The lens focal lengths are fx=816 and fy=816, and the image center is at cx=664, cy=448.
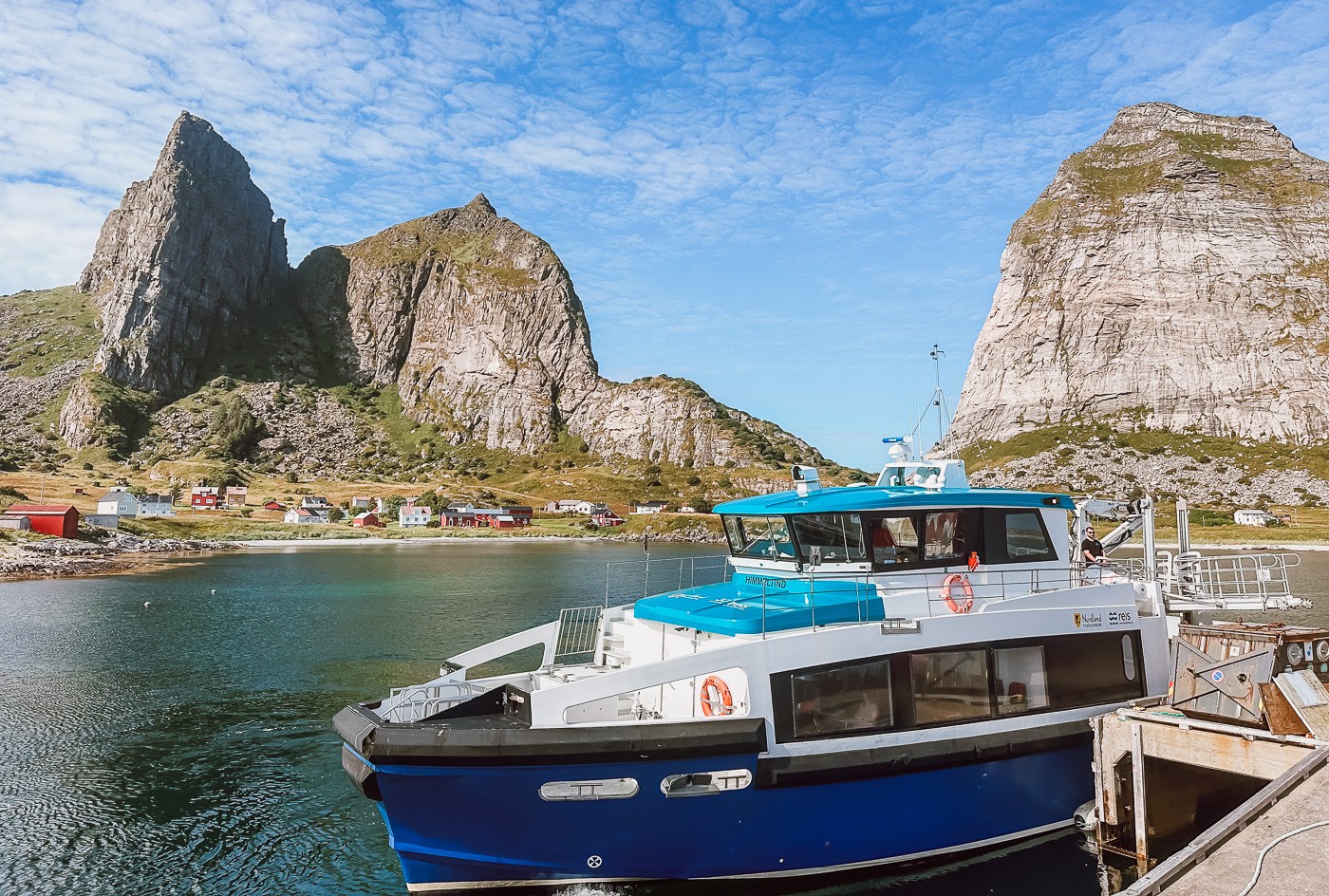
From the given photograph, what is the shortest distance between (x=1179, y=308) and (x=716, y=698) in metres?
198

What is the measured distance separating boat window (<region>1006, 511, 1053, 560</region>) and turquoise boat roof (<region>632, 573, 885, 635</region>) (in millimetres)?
3043

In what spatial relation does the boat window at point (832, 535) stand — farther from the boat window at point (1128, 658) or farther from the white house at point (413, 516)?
Answer: the white house at point (413, 516)

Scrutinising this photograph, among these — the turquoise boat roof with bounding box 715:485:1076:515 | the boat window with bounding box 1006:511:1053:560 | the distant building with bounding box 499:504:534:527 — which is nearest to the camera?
the turquoise boat roof with bounding box 715:485:1076:515

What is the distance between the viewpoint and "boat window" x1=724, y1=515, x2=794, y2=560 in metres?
14.1

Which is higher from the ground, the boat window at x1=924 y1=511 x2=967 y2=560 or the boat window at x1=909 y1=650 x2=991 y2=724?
the boat window at x1=924 y1=511 x2=967 y2=560

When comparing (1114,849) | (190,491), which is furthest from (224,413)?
(1114,849)

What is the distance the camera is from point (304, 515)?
13050 cm

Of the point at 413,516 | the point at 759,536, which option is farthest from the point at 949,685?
the point at 413,516

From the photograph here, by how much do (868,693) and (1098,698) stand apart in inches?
199

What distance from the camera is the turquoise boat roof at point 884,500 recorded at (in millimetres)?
13375

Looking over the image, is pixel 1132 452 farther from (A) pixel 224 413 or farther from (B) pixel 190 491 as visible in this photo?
(A) pixel 224 413

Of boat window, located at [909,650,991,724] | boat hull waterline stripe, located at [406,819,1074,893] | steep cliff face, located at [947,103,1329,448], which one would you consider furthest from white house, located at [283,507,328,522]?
steep cliff face, located at [947,103,1329,448]

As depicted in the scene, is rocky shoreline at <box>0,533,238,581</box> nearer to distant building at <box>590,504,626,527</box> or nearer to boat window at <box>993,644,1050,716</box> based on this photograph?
distant building at <box>590,504,626,527</box>

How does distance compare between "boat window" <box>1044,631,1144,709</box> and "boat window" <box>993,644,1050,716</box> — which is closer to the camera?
"boat window" <box>993,644,1050,716</box>
